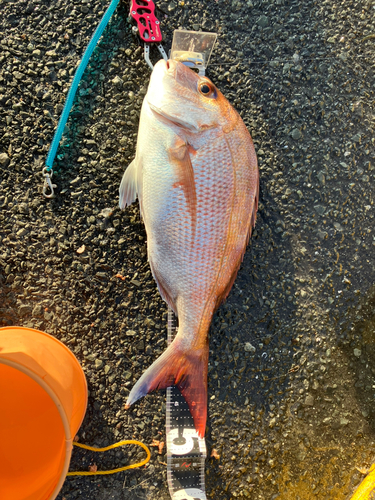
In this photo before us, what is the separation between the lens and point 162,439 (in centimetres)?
194

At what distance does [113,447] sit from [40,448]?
427 millimetres

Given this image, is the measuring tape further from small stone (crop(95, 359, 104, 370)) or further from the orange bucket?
the orange bucket

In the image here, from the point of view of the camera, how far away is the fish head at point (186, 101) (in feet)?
5.11

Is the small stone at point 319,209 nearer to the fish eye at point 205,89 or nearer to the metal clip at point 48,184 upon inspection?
the fish eye at point 205,89

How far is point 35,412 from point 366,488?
2247 millimetres

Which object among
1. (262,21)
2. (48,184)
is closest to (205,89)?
(262,21)

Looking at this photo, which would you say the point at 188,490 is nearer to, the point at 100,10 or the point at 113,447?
the point at 113,447

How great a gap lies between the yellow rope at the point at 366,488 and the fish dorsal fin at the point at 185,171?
2.14 meters

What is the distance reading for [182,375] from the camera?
1626 millimetres

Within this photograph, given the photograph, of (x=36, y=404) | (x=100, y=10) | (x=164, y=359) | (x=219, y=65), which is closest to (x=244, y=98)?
(x=219, y=65)

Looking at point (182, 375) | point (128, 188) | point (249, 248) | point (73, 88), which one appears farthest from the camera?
point (249, 248)

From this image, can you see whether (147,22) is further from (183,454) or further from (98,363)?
(183,454)

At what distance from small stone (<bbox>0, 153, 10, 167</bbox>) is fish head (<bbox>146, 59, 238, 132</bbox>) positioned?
3.31ft

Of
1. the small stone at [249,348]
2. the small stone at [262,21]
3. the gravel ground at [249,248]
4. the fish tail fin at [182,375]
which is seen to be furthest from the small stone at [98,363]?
the small stone at [262,21]
